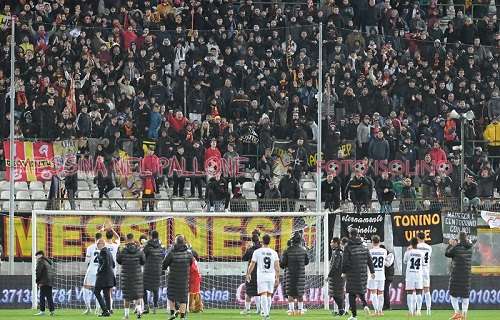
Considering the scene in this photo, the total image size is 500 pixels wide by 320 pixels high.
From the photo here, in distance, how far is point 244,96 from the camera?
43625 mm

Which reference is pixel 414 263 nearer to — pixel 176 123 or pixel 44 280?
pixel 176 123

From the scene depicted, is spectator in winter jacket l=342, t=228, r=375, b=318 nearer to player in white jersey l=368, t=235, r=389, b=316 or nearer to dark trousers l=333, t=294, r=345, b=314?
dark trousers l=333, t=294, r=345, b=314

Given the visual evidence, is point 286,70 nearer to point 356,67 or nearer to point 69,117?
point 356,67

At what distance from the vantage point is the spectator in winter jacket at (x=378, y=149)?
141 feet

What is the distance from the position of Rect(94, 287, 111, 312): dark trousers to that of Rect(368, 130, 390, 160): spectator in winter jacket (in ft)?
32.7

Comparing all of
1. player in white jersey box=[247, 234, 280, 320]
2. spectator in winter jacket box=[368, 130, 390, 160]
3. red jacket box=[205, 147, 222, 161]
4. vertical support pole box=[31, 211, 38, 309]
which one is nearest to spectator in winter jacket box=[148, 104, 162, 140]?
red jacket box=[205, 147, 222, 161]

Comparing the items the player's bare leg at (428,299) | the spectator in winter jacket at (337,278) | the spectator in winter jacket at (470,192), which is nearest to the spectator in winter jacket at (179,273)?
the spectator in winter jacket at (337,278)

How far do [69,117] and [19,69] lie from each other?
1.94 m

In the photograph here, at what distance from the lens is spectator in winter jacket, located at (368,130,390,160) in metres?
43.0

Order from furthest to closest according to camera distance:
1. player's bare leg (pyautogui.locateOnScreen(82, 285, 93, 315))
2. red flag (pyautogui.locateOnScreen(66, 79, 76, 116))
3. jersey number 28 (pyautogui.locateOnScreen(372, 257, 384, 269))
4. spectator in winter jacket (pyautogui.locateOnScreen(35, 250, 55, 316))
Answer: red flag (pyautogui.locateOnScreen(66, 79, 76, 116))
player's bare leg (pyautogui.locateOnScreen(82, 285, 93, 315))
jersey number 28 (pyautogui.locateOnScreen(372, 257, 384, 269))
spectator in winter jacket (pyautogui.locateOnScreen(35, 250, 55, 316))

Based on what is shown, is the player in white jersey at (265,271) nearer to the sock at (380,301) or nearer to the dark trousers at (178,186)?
the sock at (380,301)

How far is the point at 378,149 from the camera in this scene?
43125 mm

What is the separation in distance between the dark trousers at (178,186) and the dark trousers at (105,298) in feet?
19.9

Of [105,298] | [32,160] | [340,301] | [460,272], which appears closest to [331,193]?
[340,301]
